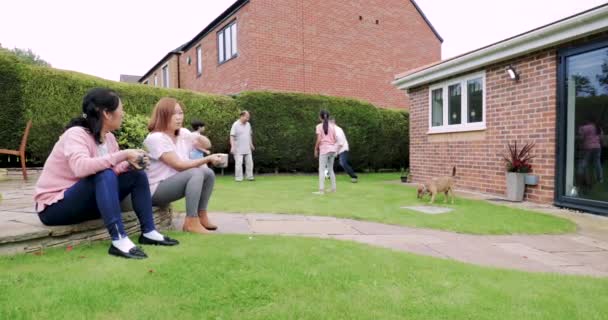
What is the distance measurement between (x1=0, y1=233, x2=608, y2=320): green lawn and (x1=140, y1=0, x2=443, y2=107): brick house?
42.8 feet

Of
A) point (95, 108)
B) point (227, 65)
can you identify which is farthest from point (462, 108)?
point (227, 65)

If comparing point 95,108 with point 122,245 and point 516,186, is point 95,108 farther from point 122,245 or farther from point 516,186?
point 516,186

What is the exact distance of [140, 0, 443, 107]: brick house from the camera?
604 inches

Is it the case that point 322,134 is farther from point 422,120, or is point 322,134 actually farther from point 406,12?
point 406,12

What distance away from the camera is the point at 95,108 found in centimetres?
279

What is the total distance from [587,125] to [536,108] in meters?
0.93

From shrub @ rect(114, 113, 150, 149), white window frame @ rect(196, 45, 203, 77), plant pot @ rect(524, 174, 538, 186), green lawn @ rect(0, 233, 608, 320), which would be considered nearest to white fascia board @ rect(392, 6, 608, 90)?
plant pot @ rect(524, 174, 538, 186)

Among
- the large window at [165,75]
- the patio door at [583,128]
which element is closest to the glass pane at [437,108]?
the patio door at [583,128]

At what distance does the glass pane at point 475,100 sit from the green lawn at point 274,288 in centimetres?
611

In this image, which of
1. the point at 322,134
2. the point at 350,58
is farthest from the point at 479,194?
the point at 350,58

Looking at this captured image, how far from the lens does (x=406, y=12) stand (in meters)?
19.1

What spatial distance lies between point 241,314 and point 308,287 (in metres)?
0.49

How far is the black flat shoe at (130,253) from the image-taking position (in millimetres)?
2697

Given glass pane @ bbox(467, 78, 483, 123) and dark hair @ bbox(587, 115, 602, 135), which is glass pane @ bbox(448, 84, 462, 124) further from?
dark hair @ bbox(587, 115, 602, 135)
